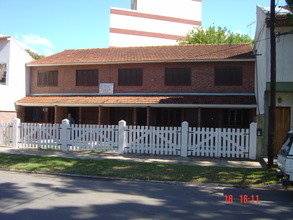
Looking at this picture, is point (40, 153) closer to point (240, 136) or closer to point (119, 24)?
point (240, 136)

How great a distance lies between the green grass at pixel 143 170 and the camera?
8648mm

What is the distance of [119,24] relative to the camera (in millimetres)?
52219

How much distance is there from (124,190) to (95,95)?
512 inches

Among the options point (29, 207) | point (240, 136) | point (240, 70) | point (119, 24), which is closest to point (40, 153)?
point (29, 207)

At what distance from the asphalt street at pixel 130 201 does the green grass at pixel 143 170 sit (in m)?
0.63

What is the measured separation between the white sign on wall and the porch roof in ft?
2.14

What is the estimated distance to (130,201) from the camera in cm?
626

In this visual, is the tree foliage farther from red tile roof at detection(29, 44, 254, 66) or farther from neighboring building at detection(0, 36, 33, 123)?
neighboring building at detection(0, 36, 33, 123)

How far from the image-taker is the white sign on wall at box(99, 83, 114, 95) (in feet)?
64.1

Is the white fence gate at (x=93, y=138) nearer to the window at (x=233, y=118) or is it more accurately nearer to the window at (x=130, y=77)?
the window at (x=130, y=77)

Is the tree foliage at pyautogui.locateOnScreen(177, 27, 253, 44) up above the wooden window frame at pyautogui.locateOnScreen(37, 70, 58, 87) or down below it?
above

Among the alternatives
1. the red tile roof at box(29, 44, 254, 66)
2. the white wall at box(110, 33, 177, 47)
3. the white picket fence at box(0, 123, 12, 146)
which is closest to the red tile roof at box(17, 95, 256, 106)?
the red tile roof at box(29, 44, 254, 66)
